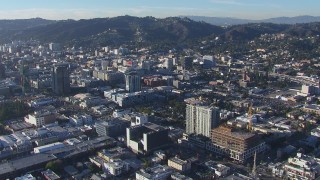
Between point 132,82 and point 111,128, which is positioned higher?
point 132,82

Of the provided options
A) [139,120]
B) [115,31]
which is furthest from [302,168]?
[115,31]

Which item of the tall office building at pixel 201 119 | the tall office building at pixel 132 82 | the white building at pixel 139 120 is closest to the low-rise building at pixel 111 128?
the white building at pixel 139 120

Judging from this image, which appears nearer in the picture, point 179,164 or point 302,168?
point 302,168

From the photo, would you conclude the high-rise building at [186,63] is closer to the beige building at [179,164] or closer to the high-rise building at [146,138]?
the high-rise building at [146,138]

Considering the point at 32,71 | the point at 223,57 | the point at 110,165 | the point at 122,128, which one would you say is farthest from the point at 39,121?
the point at 223,57

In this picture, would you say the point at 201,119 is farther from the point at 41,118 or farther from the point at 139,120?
the point at 41,118

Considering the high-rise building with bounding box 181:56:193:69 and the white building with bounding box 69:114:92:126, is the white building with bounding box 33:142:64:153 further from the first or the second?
the high-rise building with bounding box 181:56:193:69

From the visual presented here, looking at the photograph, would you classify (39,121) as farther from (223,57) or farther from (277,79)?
(223,57)

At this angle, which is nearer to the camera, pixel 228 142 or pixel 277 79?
pixel 228 142
